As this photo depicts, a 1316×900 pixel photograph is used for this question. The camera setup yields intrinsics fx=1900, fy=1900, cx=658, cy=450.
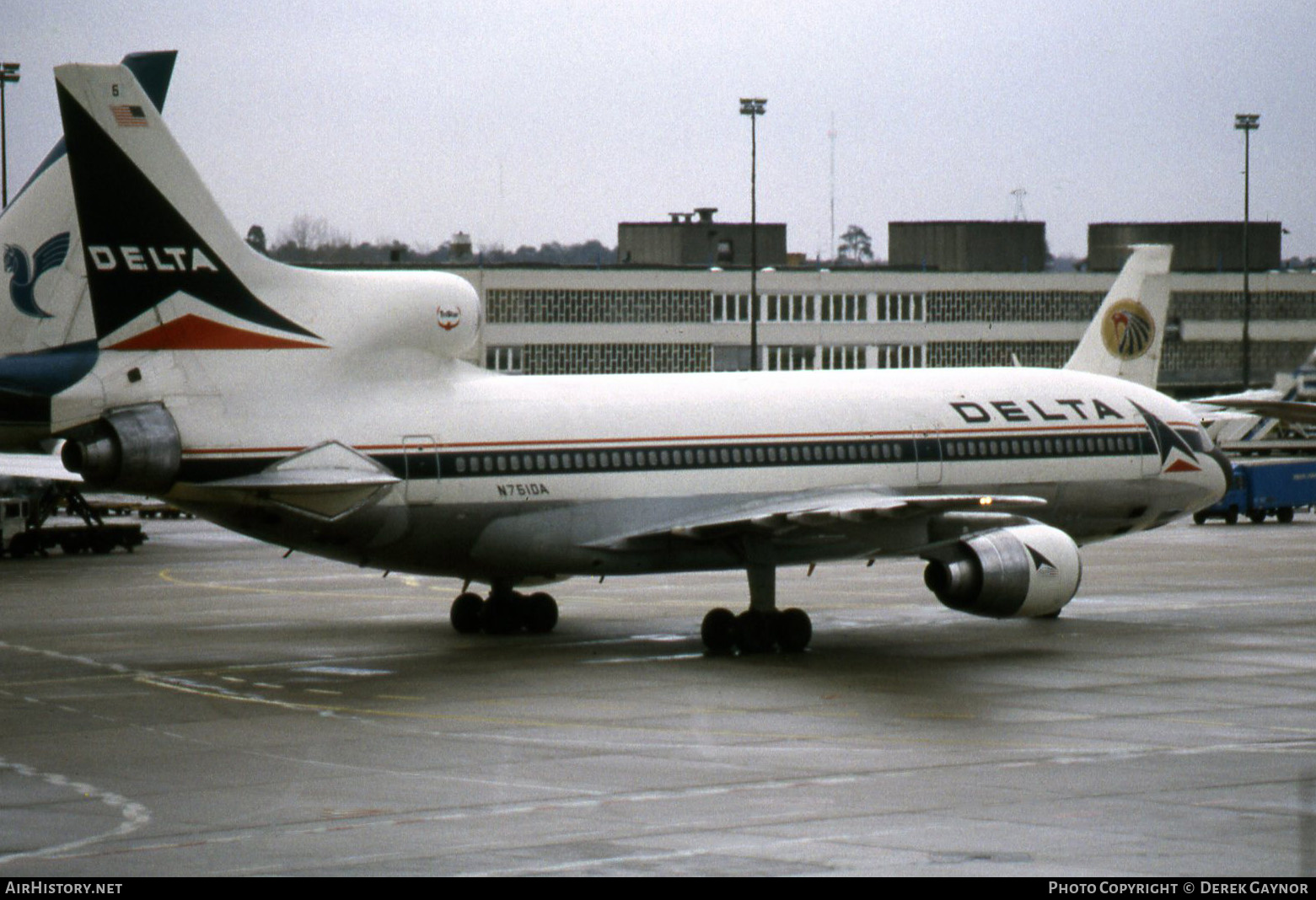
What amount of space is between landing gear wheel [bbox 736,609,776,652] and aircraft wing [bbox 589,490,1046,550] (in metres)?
1.48

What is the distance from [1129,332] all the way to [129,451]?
113 feet

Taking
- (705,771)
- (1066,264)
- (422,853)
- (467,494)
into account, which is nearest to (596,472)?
(467,494)

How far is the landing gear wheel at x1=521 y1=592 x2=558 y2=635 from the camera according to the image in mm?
36406

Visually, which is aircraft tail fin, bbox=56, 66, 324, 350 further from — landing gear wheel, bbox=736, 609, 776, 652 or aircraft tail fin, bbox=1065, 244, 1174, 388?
aircraft tail fin, bbox=1065, 244, 1174, 388

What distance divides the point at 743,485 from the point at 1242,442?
57.8 metres

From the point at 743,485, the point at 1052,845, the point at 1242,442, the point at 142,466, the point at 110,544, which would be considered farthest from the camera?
the point at 1242,442

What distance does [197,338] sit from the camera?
31062 mm

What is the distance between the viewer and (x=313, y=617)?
4012 centimetres

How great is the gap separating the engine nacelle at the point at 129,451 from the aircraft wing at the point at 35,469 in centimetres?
761

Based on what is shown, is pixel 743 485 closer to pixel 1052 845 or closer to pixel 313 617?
pixel 313 617

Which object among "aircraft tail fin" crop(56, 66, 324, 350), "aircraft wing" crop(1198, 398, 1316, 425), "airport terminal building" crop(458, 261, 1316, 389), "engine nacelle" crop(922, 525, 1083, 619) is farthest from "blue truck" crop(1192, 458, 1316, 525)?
"aircraft tail fin" crop(56, 66, 324, 350)

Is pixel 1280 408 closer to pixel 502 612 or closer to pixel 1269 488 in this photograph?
pixel 1269 488

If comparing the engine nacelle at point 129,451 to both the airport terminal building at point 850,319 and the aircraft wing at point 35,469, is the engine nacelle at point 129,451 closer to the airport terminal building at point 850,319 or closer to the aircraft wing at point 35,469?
the aircraft wing at point 35,469

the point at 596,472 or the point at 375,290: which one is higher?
the point at 375,290
